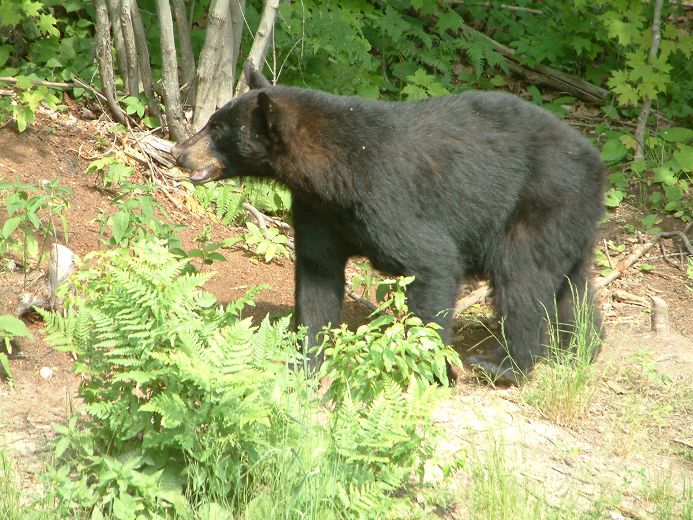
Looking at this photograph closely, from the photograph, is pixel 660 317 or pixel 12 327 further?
pixel 660 317

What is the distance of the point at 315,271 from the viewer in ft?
20.8

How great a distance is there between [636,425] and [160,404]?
116 inches

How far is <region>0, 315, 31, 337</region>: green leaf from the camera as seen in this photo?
5.17 m

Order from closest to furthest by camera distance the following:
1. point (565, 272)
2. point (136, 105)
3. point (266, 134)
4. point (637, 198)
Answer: point (266, 134) → point (565, 272) → point (136, 105) → point (637, 198)

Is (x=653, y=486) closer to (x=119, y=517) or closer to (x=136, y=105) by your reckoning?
(x=119, y=517)

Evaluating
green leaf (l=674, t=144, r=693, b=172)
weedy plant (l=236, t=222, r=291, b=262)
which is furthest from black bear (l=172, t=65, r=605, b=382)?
green leaf (l=674, t=144, r=693, b=172)

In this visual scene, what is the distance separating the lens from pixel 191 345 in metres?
4.09

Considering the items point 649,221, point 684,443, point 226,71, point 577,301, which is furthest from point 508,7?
point 684,443

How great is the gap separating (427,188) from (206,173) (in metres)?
1.46

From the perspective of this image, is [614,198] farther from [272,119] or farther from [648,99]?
[272,119]

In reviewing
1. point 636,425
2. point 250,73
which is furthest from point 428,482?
point 250,73

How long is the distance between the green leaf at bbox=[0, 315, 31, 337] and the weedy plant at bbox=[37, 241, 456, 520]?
0.92 m

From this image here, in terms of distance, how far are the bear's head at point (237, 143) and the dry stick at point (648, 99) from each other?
16.6 feet

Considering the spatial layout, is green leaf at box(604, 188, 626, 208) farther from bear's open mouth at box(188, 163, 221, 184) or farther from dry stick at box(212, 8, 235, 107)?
bear's open mouth at box(188, 163, 221, 184)
